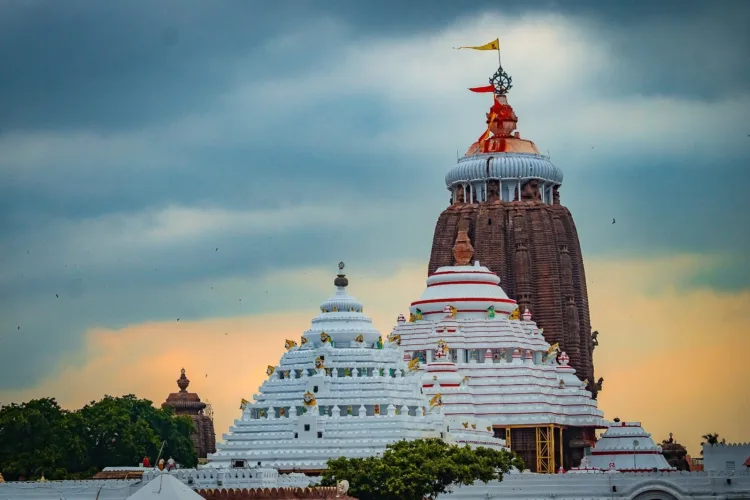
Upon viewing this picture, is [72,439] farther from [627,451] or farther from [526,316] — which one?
[627,451]

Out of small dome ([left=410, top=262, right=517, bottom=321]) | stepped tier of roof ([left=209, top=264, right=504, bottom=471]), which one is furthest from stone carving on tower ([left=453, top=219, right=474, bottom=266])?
stepped tier of roof ([left=209, top=264, right=504, bottom=471])

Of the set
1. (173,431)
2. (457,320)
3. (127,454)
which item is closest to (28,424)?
(127,454)

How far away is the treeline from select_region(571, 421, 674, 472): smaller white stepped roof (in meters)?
29.1

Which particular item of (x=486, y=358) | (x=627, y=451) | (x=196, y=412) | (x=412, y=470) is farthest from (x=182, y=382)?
(x=412, y=470)

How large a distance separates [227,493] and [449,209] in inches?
2271

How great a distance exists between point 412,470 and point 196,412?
76.1m

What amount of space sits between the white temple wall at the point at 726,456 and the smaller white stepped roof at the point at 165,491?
5146 centimetres

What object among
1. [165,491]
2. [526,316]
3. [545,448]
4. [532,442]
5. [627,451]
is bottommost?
[165,491]

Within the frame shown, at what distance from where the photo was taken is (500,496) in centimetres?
12238

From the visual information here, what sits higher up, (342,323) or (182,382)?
(182,382)

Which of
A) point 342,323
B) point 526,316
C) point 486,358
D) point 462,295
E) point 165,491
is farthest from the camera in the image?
point 526,316

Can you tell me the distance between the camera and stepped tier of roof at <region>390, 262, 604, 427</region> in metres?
136

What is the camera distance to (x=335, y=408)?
4879 inches

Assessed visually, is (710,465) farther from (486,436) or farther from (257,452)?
(257,452)
